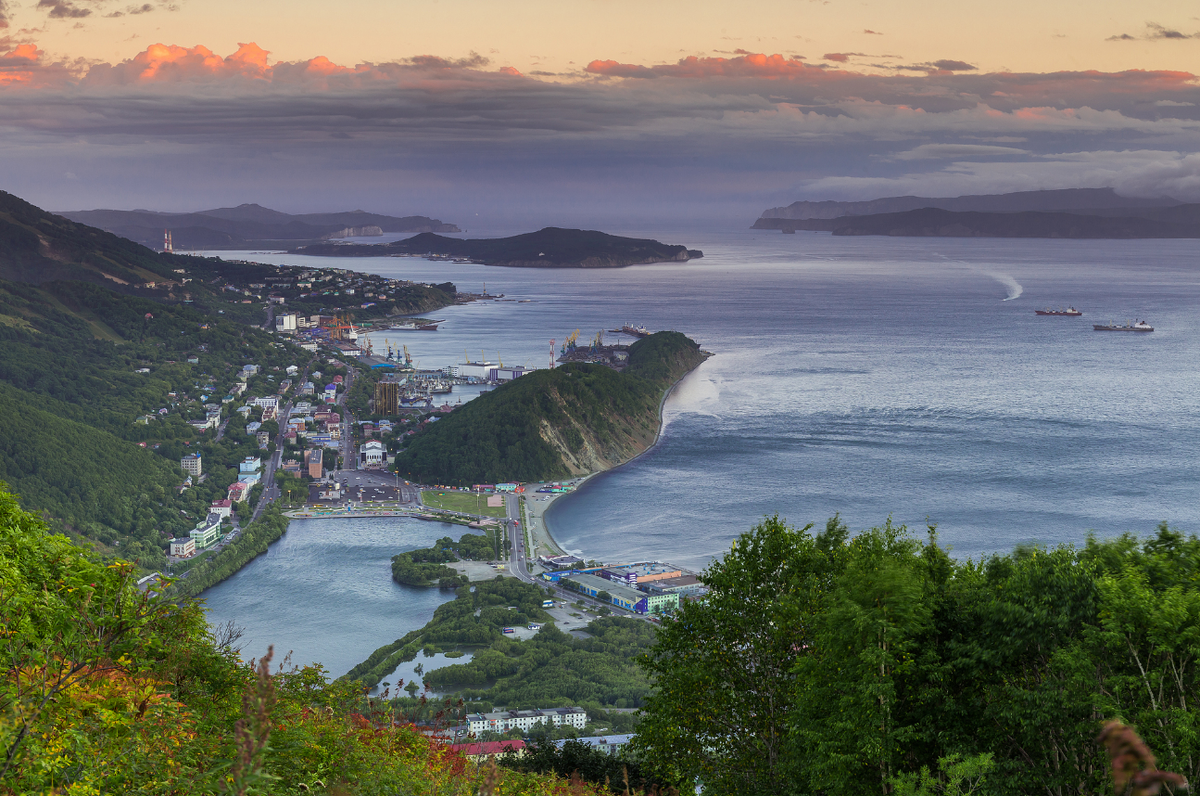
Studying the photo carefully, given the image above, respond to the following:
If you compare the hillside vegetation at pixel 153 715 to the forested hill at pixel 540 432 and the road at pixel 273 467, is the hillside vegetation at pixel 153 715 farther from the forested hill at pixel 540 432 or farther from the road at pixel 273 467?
the forested hill at pixel 540 432

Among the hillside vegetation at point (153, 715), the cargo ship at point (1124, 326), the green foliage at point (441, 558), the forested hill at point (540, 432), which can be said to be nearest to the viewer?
the hillside vegetation at point (153, 715)

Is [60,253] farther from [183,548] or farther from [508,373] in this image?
[183,548]

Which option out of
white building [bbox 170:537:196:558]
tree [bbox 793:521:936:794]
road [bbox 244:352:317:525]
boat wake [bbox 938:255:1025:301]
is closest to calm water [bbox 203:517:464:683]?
white building [bbox 170:537:196:558]

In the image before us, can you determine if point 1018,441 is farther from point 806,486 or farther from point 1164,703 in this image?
point 1164,703

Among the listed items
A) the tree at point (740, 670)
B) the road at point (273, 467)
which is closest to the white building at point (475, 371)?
the road at point (273, 467)

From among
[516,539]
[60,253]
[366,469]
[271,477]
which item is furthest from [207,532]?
[60,253]

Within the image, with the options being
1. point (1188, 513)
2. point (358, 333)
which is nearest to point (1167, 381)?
point (1188, 513)
